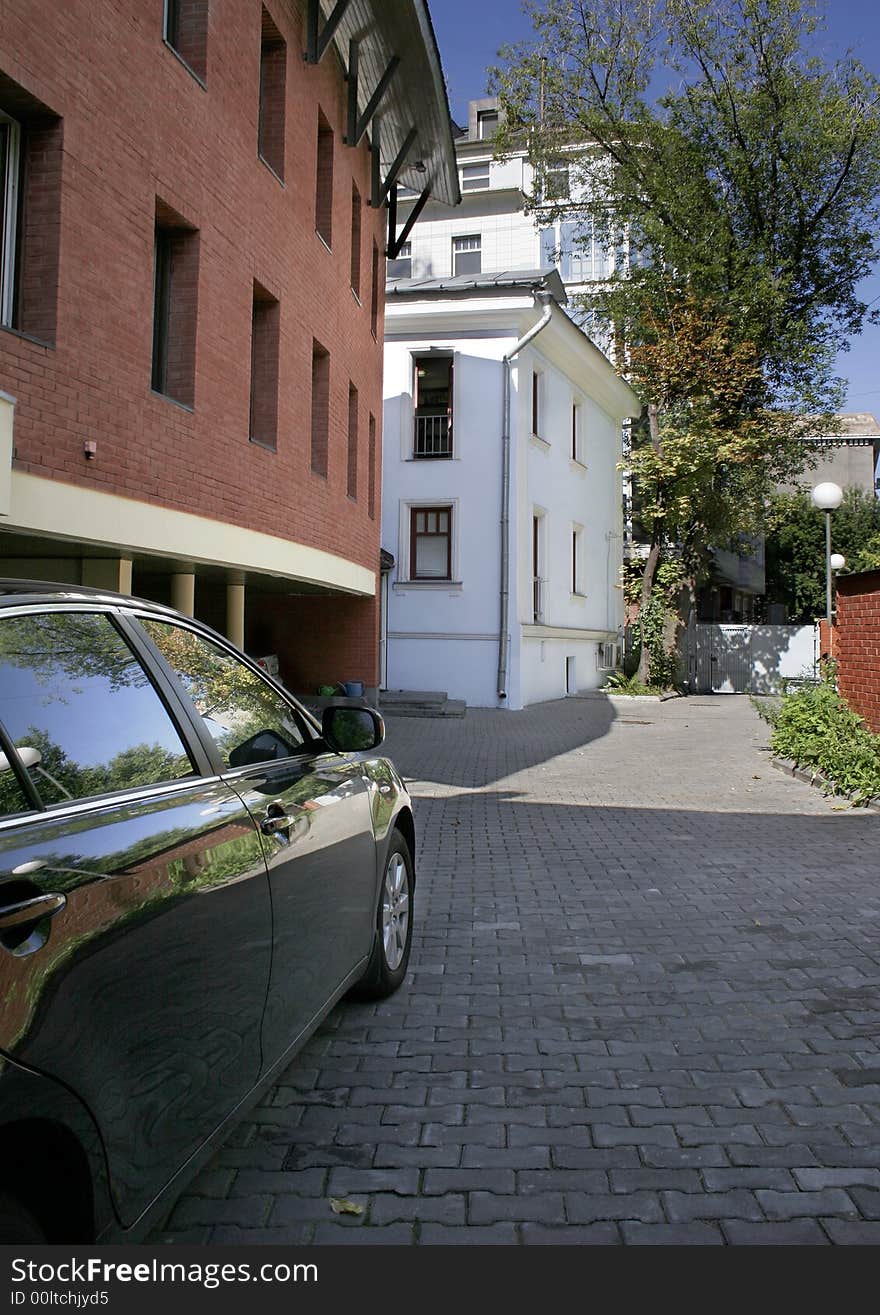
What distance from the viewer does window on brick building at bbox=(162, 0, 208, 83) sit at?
9648 millimetres

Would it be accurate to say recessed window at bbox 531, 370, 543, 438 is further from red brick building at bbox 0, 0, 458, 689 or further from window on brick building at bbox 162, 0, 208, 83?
window on brick building at bbox 162, 0, 208, 83

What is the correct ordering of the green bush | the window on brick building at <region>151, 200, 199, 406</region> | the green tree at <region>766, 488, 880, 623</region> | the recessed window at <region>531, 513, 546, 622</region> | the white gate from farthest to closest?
the green tree at <region>766, 488, 880, 623</region>
the white gate
the recessed window at <region>531, 513, 546, 622</region>
the green bush
the window on brick building at <region>151, 200, 199, 406</region>

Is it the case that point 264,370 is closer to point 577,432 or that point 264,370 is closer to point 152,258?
point 152,258

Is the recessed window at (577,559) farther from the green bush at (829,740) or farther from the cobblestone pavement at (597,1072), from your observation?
the cobblestone pavement at (597,1072)

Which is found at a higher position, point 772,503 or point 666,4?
point 666,4

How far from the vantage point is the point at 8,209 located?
7340 millimetres

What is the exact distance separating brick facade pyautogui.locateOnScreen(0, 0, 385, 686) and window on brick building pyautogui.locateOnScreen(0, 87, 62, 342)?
0.05 ft

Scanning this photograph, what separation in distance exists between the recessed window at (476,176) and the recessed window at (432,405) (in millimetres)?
19432

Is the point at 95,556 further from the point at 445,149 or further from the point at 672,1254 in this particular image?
the point at 445,149

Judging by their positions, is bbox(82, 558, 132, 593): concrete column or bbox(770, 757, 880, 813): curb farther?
bbox(770, 757, 880, 813): curb

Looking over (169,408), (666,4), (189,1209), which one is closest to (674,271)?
(666,4)

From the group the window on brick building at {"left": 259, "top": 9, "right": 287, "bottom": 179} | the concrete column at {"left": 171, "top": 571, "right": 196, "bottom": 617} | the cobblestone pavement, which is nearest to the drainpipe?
the window on brick building at {"left": 259, "top": 9, "right": 287, "bottom": 179}

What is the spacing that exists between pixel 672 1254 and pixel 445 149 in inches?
689

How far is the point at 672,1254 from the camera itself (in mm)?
2543
